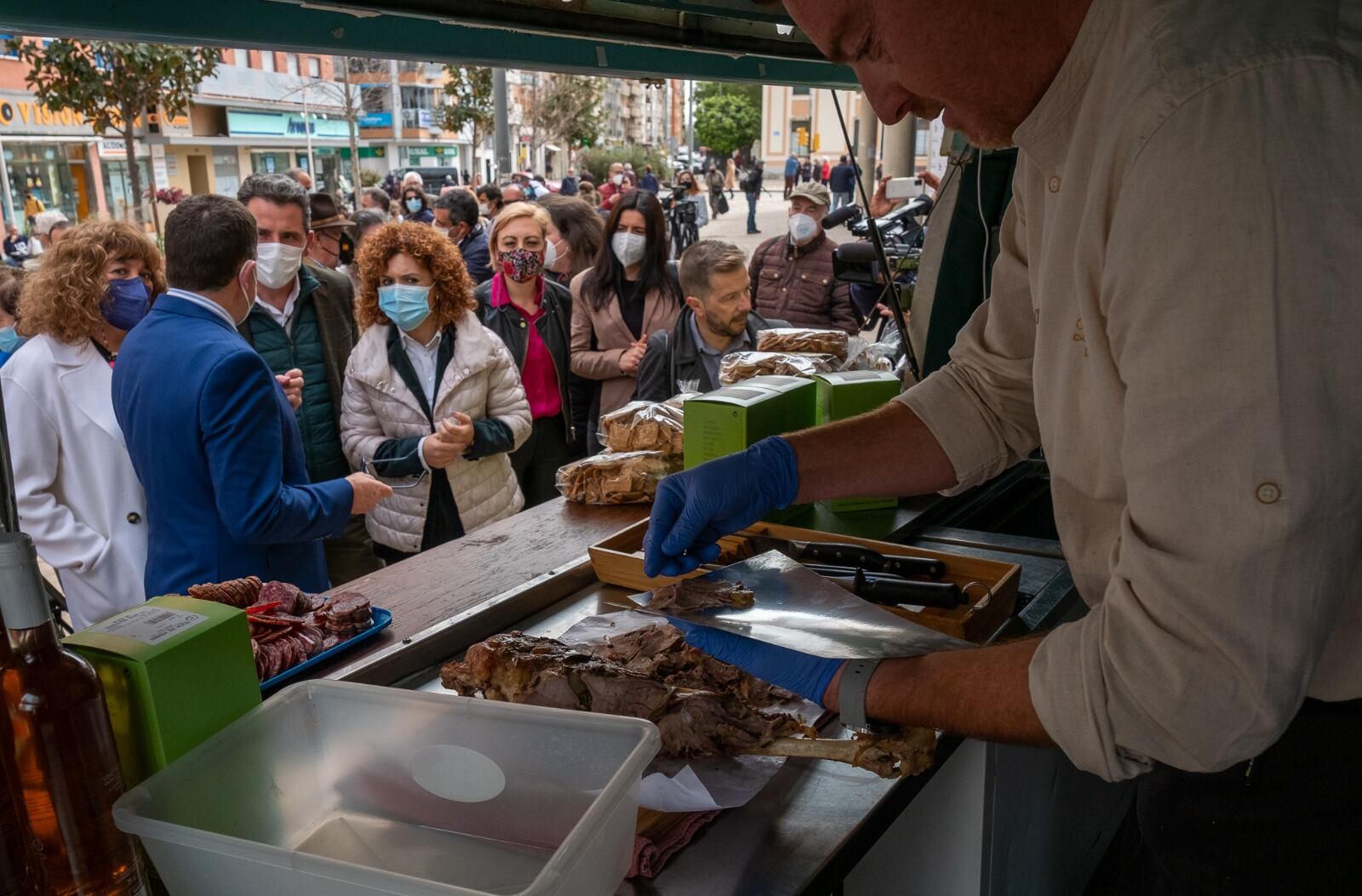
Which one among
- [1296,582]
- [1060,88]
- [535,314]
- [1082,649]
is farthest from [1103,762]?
[535,314]

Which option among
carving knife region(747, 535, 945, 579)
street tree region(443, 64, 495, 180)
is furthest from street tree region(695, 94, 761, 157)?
carving knife region(747, 535, 945, 579)

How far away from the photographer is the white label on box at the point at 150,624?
4.16 ft

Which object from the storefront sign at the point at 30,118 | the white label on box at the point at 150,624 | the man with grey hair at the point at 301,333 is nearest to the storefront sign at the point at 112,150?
the storefront sign at the point at 30,118

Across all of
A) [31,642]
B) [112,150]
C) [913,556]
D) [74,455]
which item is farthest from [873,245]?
[112,150]

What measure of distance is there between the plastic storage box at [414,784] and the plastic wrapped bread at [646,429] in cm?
182

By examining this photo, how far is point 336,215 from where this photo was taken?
20.3ft

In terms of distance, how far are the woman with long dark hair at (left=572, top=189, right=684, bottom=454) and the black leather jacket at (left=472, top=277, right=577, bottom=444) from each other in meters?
0.10

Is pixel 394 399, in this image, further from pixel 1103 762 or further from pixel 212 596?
pixel 1103 762

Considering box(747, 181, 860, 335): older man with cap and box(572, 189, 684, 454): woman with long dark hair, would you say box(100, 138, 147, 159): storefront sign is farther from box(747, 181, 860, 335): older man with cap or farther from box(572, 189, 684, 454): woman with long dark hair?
box(572, 189, 684, 454): woman with long dark hair

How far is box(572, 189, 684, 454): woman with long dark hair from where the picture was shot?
5301 millimetres

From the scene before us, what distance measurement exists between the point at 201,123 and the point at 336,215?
29.8m

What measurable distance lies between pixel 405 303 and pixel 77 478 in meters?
1.32

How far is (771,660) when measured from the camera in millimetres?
1586

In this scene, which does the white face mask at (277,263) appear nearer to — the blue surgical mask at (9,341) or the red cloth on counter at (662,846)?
the blue surgical mask at (9,341)
